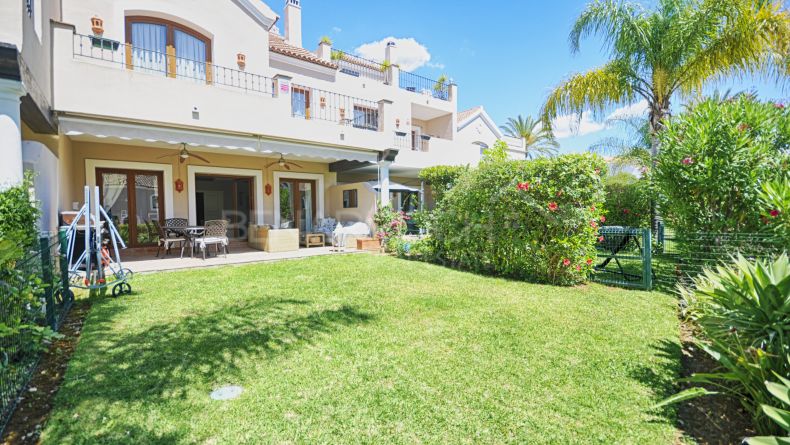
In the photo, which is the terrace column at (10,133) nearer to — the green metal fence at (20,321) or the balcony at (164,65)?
the green metal fence at (20,321)

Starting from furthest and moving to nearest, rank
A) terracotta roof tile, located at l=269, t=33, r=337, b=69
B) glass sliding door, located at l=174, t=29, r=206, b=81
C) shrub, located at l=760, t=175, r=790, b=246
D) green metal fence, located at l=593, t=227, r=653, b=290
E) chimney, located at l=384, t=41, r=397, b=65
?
chimney, located at l=384, t=41, r=397, b=65 → terracotta roof tile, located at l=269, t=33, r=337, b=69 → glass sliding door, located at l=174, t=29, r=206, b=81 → green metal fence, located at l=593, t=227, r=653, b=290 → shrub, located at l=760, t=175, r=790, b=246

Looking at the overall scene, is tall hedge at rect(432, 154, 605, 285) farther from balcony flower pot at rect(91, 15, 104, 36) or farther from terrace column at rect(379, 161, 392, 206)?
balcony flower pot at rect(91, 15, 104, 36)

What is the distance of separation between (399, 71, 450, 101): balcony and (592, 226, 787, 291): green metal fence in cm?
1669

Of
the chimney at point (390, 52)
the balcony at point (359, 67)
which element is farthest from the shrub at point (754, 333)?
the chimney at point (390, 52)

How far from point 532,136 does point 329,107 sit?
31017 millimetres

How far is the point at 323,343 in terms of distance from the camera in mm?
4992

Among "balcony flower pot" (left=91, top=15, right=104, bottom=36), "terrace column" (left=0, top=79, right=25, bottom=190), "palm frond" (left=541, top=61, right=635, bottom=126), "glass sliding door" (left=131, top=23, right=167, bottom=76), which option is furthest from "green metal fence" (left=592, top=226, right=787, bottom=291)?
"balcony flower pot" (left=91, top=15, right=104, bottom=36)

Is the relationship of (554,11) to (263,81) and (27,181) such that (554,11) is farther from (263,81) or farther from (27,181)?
(27,181)

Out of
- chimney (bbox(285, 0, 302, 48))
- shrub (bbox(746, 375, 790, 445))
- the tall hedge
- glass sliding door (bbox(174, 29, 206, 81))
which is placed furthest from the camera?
Result: chimney (bbox(285, 0, 302, 48))

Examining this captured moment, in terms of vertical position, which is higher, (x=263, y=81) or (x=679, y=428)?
(x=263, y=81)

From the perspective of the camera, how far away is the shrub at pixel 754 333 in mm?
3184

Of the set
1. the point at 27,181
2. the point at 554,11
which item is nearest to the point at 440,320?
the point at 27,181

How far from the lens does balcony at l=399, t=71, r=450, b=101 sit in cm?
2294

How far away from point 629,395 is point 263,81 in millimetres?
14343
